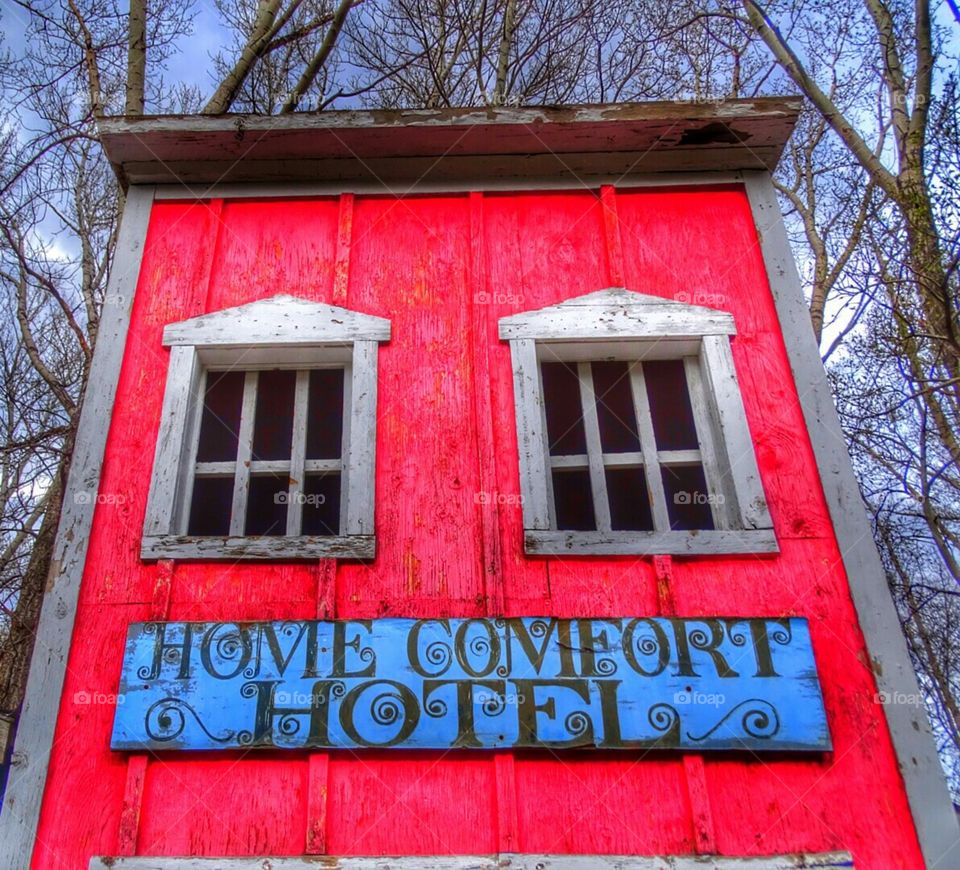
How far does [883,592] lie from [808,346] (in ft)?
4.79

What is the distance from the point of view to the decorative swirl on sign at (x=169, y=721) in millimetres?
3447

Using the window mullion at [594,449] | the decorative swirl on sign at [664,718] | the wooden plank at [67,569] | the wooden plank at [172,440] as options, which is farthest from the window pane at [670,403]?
the wooden plank at [67,569]

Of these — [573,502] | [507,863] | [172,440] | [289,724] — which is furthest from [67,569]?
[573,502]

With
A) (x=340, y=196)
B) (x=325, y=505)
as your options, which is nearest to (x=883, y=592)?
(x=325, y=505)

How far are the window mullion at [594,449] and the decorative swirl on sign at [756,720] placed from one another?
1026mm

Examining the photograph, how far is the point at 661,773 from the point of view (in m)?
3.42

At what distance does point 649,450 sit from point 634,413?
435mm

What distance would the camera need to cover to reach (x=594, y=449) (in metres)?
4.34

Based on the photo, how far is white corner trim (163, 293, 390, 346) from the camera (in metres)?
4.54

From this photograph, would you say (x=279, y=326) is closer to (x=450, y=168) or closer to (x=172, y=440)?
(x=172, y=440)

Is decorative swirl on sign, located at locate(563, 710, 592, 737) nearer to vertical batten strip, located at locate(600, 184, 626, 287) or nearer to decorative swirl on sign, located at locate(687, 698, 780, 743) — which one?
decorative swirl on sign, located at locate(687, 698, 780, 743)

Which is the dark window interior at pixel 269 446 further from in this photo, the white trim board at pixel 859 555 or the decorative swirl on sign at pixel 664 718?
the white trim board at pixel 859 555

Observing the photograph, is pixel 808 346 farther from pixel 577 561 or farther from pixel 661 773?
pixel 661 773

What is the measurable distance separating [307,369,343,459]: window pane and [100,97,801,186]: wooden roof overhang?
4.33 feet
